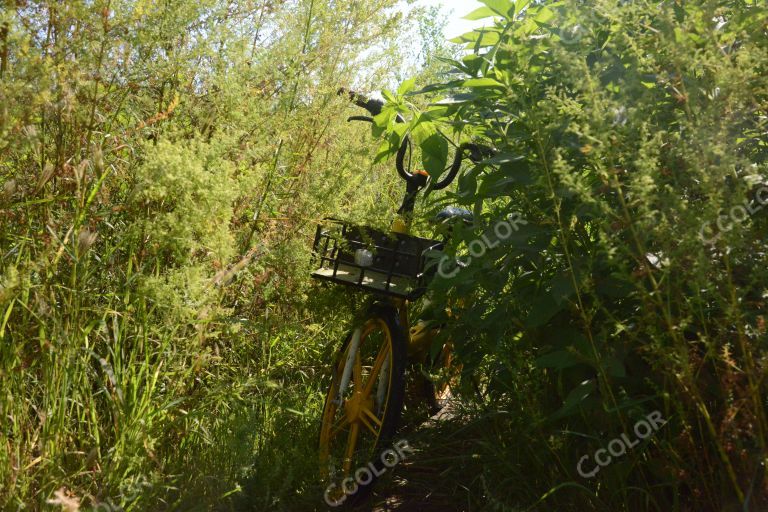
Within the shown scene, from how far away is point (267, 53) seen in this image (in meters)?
2.74

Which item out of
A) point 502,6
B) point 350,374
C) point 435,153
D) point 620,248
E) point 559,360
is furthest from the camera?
point 350,374

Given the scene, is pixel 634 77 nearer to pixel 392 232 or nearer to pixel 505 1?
pixel 505 1

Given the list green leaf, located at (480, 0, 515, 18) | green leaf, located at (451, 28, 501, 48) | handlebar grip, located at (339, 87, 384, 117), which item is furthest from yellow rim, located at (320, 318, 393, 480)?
green leaf, located at (480, 0, 515, 18)

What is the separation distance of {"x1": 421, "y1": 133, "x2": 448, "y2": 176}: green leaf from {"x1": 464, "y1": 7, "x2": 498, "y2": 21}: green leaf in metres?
0.43

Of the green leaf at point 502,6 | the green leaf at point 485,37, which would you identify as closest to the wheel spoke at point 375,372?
the green leaf at point 485,37

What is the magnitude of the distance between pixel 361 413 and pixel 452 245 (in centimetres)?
77

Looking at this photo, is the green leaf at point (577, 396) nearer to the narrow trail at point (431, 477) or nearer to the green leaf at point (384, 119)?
the narrow trail at point (431, 477)

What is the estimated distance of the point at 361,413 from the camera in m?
2.88

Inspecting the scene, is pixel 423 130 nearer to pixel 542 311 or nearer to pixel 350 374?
pixel 542 311

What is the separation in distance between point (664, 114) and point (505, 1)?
0.60 m

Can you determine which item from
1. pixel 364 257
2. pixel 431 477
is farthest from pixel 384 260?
pixel 431 477

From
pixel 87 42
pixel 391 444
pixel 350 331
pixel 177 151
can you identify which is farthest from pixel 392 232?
pixel 87 42

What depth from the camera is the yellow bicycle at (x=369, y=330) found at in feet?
8.98

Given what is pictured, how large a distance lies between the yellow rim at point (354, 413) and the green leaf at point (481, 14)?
1.14m
